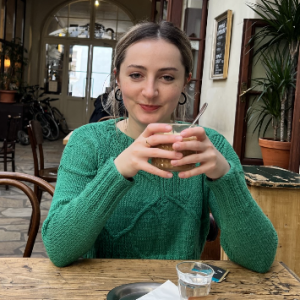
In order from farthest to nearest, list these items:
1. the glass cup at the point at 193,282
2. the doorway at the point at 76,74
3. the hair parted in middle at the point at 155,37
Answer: the doorway at the point at 76,74, the hair parted in middle at the point at 155,37, the glass cup at the point at 193,282

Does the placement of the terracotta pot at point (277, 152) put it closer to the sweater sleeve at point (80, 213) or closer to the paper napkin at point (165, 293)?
the sweater sleeve at point (80, 213)

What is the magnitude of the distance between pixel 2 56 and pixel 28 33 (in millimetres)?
1913

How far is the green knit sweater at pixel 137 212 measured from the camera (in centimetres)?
110

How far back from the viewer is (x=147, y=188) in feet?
4.38

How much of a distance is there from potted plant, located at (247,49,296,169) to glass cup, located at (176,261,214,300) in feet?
8.61

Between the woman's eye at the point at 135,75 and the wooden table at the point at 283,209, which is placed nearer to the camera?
the woman's eye at the point at 135,75

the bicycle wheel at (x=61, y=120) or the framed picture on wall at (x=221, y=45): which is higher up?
the framed picture on wall at (x=221, y=45)

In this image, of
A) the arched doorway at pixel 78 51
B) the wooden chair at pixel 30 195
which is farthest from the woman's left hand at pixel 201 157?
the arched doorway at pixel 78 51

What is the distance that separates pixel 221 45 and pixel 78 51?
7756mm

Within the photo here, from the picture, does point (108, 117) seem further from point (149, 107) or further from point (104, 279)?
point (104, 279)

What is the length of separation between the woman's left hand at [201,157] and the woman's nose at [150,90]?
29cm

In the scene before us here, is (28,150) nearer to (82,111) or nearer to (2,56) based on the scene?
(2,56)

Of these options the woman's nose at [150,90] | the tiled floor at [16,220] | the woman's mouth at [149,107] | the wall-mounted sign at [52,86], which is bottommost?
the tiled floor at [16,220]

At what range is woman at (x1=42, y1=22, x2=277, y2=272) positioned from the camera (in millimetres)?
1080
